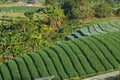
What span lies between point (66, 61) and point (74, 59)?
139 centimetres

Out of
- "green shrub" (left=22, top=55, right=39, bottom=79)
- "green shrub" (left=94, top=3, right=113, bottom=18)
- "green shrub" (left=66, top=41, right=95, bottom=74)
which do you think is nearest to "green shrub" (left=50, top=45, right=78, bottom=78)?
"green shrub" (left=66, top=41, right=95, bottom=74)

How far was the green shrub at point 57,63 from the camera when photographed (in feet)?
160

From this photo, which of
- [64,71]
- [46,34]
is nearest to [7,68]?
[64,71]

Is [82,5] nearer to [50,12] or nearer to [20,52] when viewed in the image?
[50,12]

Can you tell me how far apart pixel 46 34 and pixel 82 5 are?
32611mm

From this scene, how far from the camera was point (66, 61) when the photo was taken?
51375 millimetres

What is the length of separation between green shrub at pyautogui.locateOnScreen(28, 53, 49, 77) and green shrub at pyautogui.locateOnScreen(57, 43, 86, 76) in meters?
4.69

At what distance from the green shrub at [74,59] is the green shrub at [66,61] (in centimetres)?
52

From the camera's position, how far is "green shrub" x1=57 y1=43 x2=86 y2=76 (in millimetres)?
49281

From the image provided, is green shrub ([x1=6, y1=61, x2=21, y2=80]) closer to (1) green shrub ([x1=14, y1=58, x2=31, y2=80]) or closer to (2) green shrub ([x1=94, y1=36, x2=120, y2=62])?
(1) green shrub ([x1=14, y1=58, x2=31, y2=80])

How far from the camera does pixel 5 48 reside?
68125 mm

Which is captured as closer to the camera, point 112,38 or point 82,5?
point 112,38

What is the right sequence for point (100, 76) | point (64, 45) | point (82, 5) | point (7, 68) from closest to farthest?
1. point (100, 76)
2. point (7, 68)
3. point (64, 45)
4. point (82, 5)

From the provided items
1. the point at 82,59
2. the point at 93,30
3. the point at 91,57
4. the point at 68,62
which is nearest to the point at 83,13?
the point at 93,30
